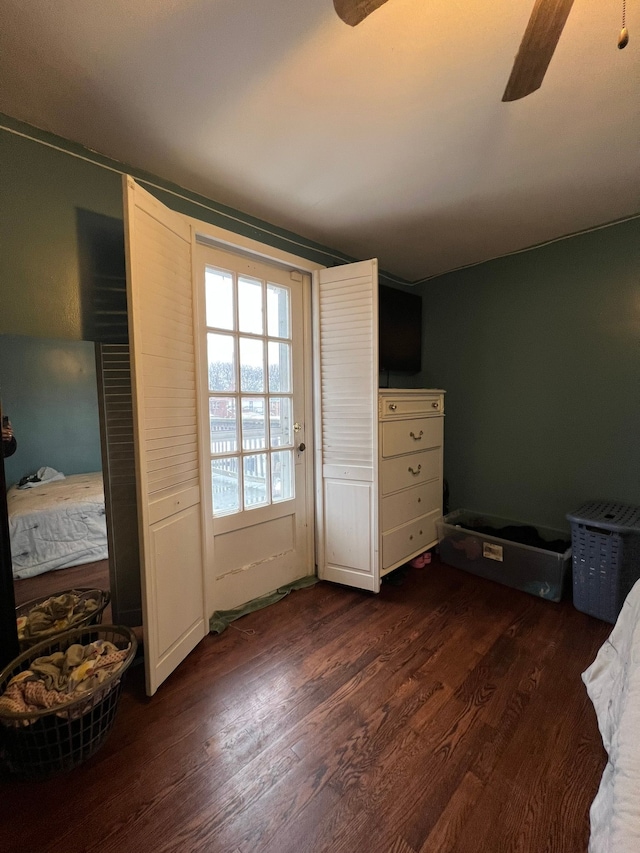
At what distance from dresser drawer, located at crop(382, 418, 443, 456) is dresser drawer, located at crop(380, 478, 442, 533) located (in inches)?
11.3

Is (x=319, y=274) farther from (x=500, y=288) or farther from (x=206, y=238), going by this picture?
(x=500, y=288)

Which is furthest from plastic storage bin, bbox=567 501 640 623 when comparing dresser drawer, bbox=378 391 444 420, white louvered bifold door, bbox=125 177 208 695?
white louvered bifold door, bbox=125 177 208 695

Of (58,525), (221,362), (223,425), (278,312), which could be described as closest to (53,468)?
(58,525)

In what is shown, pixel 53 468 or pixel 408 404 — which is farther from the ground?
pixel 408 404

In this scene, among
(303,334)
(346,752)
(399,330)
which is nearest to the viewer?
(346,752)

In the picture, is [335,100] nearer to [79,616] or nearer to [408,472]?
[408,472]

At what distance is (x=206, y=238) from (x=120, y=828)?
2.23m

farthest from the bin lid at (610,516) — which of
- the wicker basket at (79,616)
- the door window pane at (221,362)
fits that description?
the wicker basket at (79,616)

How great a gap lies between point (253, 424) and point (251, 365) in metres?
0.34

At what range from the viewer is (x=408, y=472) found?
2.37m

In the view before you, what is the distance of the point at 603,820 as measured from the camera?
0.74 m

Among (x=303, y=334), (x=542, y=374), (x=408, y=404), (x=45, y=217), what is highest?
(x=45, y=217)

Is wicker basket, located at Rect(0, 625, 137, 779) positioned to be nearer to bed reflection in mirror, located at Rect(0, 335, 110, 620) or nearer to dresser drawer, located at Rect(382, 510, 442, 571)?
bed reflection in mirror, located at Rect(0, 335, 110, 620)

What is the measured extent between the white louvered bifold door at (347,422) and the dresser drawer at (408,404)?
0.10 meters
